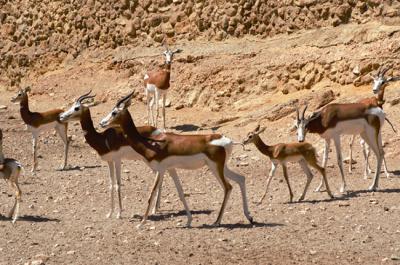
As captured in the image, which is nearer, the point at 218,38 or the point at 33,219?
the point at 33,219

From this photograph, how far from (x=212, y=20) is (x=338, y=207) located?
14407 millimetres

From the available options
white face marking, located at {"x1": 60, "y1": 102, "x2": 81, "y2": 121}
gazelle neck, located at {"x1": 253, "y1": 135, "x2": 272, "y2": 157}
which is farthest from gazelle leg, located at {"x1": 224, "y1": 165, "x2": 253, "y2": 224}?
white face marking, located at {"x1": 60, "y1": 102, "x2": 81, "y2": 121}

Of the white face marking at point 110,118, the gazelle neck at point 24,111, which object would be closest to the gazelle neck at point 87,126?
the white face marking at point 110,118

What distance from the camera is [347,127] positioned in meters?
14.5

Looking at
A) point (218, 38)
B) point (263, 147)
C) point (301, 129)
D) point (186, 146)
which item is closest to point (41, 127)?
point (263, 147)

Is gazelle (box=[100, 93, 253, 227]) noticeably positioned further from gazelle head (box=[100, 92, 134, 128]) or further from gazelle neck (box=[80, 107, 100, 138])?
gazelle neck (box=[80, 107, 100, 138])

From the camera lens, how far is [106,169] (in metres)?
17.6

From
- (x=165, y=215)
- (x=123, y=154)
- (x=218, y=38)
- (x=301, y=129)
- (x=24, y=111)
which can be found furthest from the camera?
(x=218, y=38)

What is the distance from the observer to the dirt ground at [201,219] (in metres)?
10.0

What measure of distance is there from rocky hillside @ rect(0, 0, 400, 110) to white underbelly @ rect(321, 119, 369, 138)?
7247 mm

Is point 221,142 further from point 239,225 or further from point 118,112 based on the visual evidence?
point 118,112

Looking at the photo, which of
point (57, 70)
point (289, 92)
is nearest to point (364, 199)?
point (289, 92)

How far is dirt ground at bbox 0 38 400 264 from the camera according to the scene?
10031 millimetres

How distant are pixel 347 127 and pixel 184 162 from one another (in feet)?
13.8
